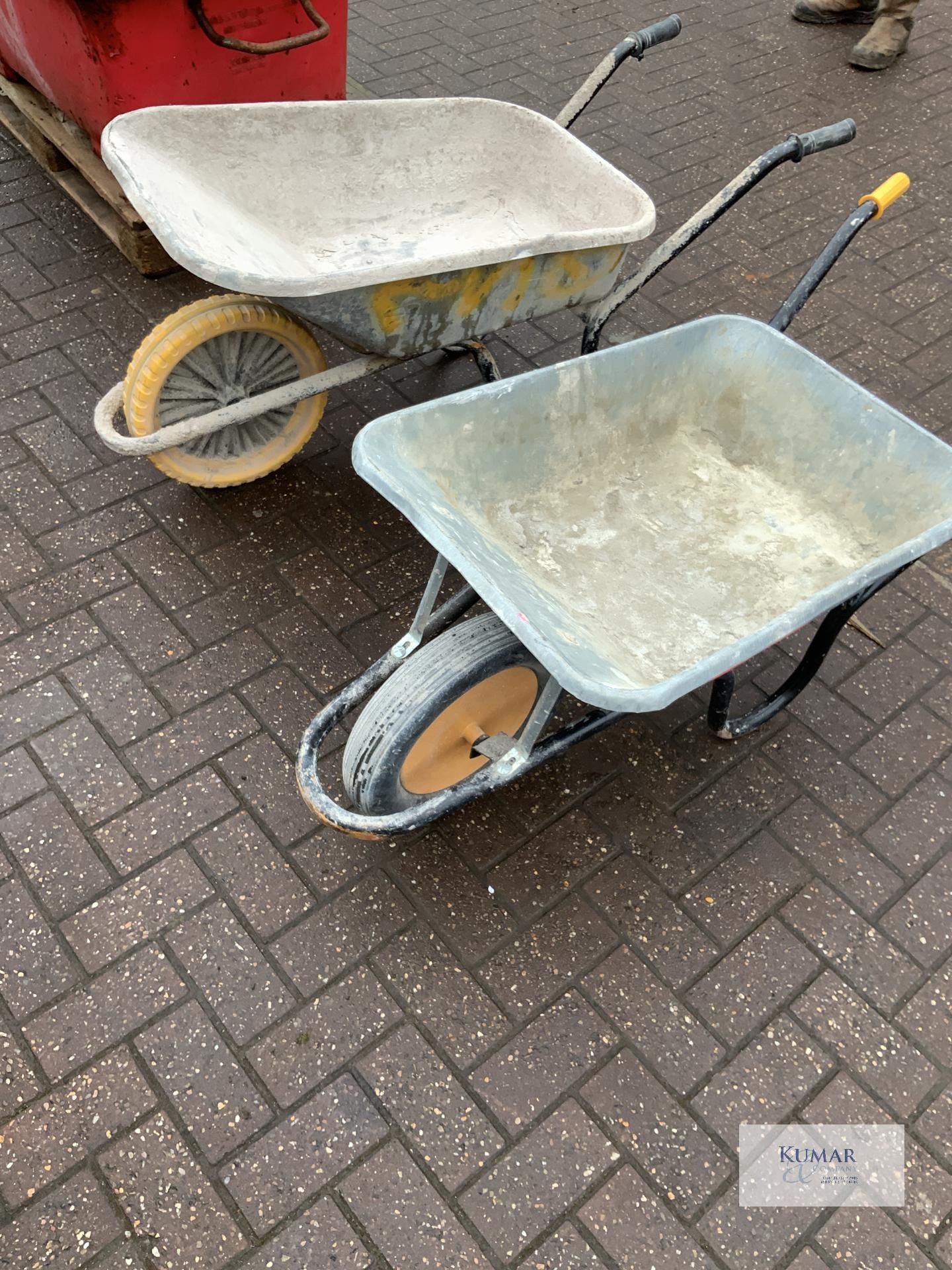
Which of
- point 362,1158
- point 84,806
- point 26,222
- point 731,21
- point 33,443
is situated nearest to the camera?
point 362,1158

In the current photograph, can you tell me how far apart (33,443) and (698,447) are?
207 centimetres

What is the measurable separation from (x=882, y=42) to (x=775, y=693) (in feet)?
15.2

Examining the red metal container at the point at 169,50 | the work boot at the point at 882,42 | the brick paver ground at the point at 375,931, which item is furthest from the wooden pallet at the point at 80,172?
the work boot at the point at 882,42

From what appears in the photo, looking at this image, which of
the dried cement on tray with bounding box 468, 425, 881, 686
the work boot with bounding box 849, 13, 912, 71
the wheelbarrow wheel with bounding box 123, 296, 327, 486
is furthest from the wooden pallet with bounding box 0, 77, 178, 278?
the work boot with bounding box 849, 13, 912, 71

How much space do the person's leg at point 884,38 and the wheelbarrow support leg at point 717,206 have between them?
10.9ft

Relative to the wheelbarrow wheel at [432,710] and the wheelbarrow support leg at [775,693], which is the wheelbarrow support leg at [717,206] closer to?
the wheelbarrow support leg at [775,693]

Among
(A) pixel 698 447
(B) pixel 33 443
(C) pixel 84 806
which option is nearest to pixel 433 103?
(A) pixel 698 447

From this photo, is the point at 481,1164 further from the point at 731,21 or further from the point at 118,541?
the point at 731,21

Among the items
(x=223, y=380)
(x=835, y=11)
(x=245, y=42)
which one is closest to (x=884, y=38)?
(x=835, y=11)

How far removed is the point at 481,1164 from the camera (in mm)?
1851

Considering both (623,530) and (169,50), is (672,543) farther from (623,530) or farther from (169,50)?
(169,50)

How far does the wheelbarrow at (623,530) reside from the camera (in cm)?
184

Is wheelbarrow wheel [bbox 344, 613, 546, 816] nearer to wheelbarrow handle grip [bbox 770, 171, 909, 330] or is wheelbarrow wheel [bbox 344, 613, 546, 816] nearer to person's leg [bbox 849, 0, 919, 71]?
wheelbarrow handle grip [bbox 770, 171, 909, 330]

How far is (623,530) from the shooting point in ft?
7.36
